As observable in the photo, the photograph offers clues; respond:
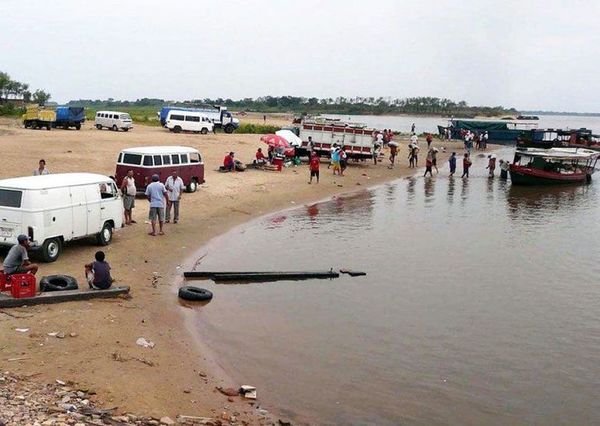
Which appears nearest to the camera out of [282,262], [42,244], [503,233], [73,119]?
[42,244]

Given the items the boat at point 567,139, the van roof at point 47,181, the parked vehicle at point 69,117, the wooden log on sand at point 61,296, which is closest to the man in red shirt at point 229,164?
the van roof at point 47,181

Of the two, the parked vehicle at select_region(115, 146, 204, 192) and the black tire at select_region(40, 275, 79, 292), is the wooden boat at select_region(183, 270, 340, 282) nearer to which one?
the black tire at select_region(40, 275, 79, 292)

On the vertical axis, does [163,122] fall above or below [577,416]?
above

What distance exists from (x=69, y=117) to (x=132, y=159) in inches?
1333

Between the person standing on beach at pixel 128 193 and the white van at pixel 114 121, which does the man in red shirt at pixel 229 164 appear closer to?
the person standing on beach at pixel 128 193

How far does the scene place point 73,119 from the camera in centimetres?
5566

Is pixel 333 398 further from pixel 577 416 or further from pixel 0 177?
pixel 0 177

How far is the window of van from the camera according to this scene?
24.6 meters

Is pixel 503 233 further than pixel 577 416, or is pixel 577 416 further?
pixel 503 233

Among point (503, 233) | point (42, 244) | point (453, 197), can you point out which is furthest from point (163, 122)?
point (42, 244)

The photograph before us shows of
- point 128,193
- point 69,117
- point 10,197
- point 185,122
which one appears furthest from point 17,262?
point 69,117

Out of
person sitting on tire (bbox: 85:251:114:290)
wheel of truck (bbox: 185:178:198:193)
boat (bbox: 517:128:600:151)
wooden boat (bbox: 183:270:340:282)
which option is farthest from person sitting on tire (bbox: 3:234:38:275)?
boat (bbox: 517:128:600:151)

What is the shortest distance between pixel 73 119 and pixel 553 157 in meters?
37.7

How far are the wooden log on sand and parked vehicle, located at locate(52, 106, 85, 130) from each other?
44756 millimetres
